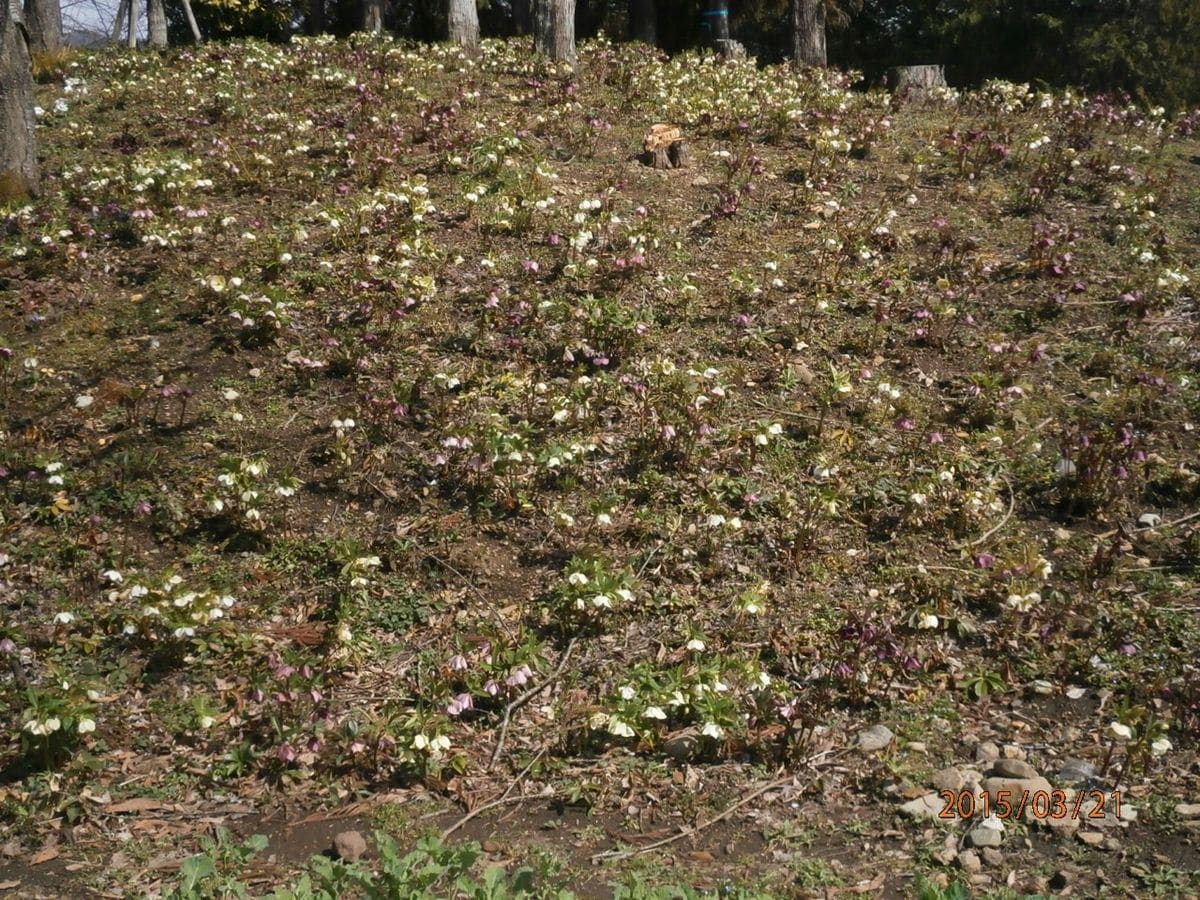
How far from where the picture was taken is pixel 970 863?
13.5ft

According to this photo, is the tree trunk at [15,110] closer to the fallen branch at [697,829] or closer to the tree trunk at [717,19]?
the fallen branch at [697,829]

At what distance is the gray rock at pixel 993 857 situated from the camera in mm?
4109

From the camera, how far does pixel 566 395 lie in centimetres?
725

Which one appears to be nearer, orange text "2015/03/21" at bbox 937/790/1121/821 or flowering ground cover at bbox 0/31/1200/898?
orange text "2015/03/21" at bbox 937/790/1121/821

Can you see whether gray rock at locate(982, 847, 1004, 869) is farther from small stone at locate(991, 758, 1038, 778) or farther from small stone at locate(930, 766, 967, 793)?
small stone at locate(991, 758, 1038, 778)

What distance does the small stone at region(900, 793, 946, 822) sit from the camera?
14.4 ft

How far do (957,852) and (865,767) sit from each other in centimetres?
63

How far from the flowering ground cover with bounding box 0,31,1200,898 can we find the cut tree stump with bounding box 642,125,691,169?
10.1 inches

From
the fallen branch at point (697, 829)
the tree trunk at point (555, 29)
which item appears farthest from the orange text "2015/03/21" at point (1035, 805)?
the tree trunk at point (555, 29)

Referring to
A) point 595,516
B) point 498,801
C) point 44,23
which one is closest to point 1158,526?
point 595,516

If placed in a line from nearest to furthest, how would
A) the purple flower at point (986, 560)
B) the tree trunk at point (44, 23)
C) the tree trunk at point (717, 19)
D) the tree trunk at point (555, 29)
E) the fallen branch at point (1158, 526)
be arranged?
the purple flower at point (986, 560), the fallen branch at point (1158, 526), the tree trunk at point (555, 29), the tree trunk at point (44, 23), the tree trunk at point (717, 19)

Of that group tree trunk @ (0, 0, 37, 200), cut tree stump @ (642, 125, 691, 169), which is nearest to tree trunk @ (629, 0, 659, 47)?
cut tree stump @ (642, 125, 691, 169)

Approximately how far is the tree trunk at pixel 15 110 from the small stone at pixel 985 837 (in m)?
9.58

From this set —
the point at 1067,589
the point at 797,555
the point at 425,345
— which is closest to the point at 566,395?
the point at 425,345
